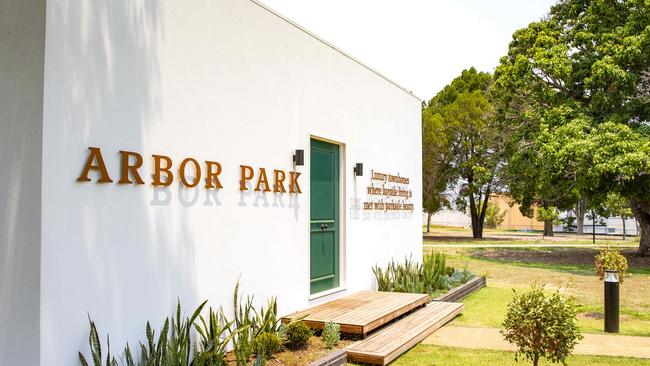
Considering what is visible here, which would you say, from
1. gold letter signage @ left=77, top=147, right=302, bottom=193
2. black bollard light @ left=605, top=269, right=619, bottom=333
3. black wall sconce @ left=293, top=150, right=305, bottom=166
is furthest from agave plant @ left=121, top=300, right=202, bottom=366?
black bollard light @ left=605, top=269, right=619, bottom=333

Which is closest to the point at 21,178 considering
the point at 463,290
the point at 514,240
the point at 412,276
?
the point at 412,276

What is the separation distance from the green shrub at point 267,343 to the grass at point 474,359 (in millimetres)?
1428

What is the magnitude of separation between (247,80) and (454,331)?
4702 millimetres

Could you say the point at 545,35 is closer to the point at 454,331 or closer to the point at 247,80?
the point at 454,331

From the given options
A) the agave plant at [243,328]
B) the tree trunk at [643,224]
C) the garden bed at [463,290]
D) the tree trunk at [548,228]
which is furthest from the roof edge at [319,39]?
the tree trunk at [548,228]

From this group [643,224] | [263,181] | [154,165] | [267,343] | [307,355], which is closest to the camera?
[154,165]

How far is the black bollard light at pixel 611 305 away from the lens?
8.25 meters

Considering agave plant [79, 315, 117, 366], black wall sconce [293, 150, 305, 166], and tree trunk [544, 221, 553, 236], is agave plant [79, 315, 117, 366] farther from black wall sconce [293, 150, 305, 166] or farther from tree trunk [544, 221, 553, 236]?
tree trunk [544, 221, 553, 236]

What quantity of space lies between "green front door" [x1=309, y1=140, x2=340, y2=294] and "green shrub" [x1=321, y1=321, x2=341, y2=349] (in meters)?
1.77

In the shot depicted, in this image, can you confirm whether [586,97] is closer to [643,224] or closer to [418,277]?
[643,224]

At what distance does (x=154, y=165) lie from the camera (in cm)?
536

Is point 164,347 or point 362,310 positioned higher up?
point 164,347

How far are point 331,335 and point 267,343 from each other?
3.00 feet

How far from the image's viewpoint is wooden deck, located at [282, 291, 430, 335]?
7031 millimetres
